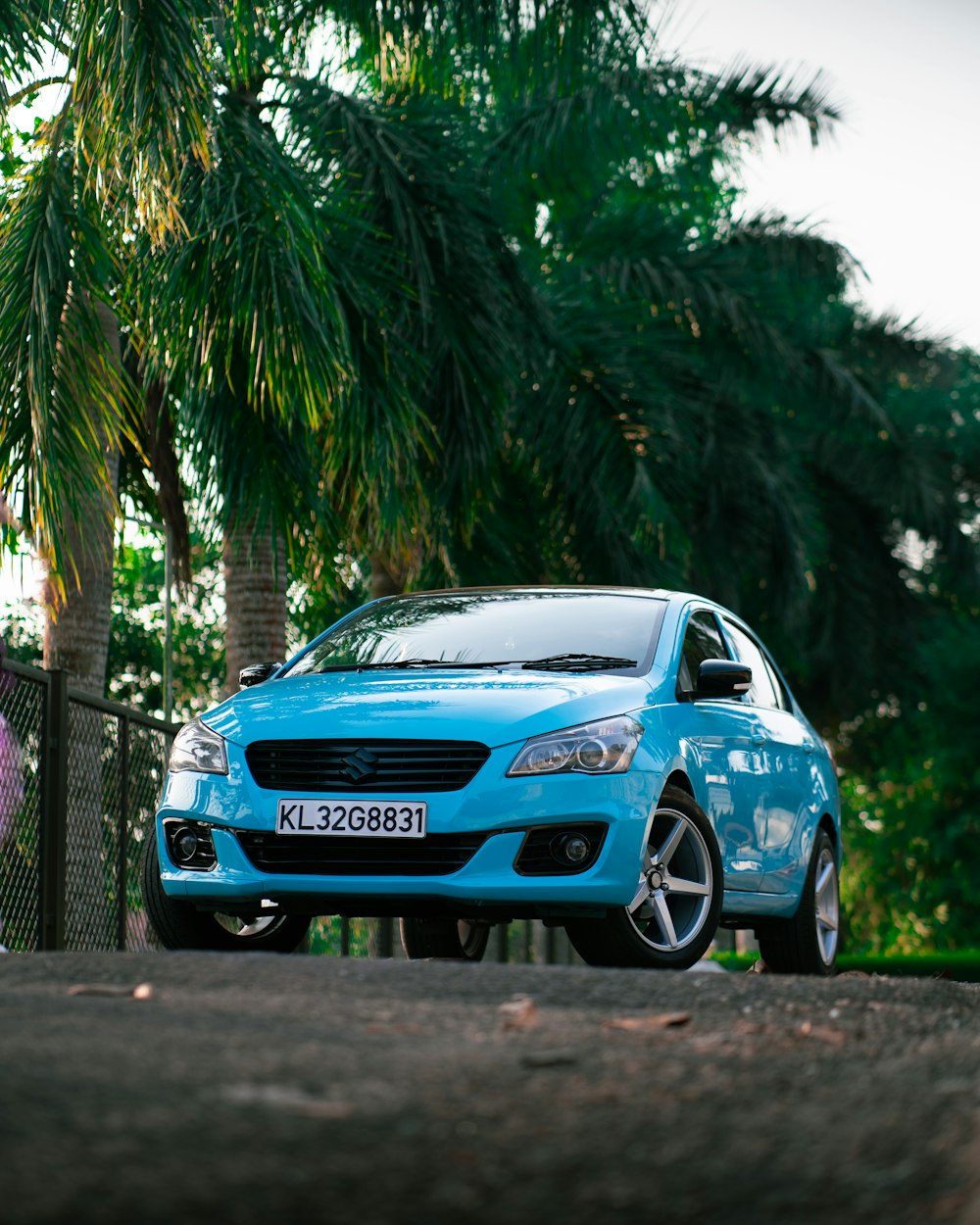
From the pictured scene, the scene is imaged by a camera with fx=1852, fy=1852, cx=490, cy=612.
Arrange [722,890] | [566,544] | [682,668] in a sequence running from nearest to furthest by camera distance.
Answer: [722,890] → [682,668] → [566,544]

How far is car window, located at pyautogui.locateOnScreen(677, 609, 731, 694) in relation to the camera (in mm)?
7789

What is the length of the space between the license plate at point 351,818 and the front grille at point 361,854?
27 mm

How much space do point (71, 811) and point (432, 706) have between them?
11.8 ft

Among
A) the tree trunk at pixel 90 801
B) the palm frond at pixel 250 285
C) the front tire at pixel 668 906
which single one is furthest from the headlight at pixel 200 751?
the palm frond at pixel 250 285

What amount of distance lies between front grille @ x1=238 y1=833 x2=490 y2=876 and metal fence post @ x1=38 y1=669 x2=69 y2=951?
286 centimetres

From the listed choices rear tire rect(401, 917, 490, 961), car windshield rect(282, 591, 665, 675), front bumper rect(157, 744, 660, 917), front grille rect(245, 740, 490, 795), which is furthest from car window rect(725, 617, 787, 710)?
front grille rect(245, 740, 490, 795)

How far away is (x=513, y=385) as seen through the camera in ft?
47.8

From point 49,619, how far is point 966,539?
19922 millimetres

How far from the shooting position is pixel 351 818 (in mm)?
6617

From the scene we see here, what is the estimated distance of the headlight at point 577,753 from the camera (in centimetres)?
654

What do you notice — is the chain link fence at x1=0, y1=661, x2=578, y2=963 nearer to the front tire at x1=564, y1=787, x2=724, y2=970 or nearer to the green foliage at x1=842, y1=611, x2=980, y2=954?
the front tire at x1=564, y1=787, x2=724, y2=970

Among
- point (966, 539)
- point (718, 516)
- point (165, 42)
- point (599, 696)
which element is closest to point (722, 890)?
point (599, 696)

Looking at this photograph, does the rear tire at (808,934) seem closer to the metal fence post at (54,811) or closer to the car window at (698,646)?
the car window at (698,646)

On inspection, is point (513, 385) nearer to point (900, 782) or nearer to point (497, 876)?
point (497, 876)
